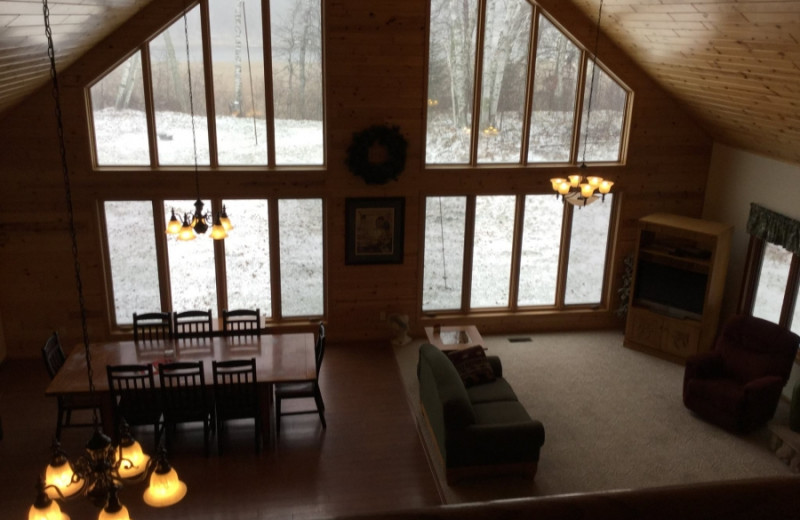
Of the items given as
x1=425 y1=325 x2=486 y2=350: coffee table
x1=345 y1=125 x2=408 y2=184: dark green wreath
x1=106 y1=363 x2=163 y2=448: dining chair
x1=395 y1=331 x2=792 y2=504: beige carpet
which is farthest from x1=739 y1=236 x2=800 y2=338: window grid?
x1=106 y1=363 x2=163 y2=448: dining chair

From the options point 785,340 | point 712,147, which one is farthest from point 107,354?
point 712,147

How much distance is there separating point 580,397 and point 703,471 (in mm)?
1578

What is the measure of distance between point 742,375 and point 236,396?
17.1 ft

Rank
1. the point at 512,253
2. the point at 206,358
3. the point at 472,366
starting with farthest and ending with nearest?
1. the point at 512,253
2. the point at 472,366
3. the point at 206,358

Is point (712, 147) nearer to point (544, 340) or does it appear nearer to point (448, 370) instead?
point (544, 340)

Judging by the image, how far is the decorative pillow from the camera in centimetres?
667

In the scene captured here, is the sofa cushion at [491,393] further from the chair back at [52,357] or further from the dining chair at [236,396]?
the chair back at [52,357]

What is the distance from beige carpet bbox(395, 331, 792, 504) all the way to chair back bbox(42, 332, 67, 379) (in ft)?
11.6

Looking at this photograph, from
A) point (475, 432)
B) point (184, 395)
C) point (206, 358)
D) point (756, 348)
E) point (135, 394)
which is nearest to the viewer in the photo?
point (475, 432)

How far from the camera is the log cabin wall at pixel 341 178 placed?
7.34 meters

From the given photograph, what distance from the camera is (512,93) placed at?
26.7 feet

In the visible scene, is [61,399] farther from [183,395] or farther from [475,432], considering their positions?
[475,432]

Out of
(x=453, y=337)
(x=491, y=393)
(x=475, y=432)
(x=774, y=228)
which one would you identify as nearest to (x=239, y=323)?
(x=453, y=337)

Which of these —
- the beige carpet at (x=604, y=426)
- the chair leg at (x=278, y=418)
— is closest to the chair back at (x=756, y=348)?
the beige carpet at (x=604, y=426)
